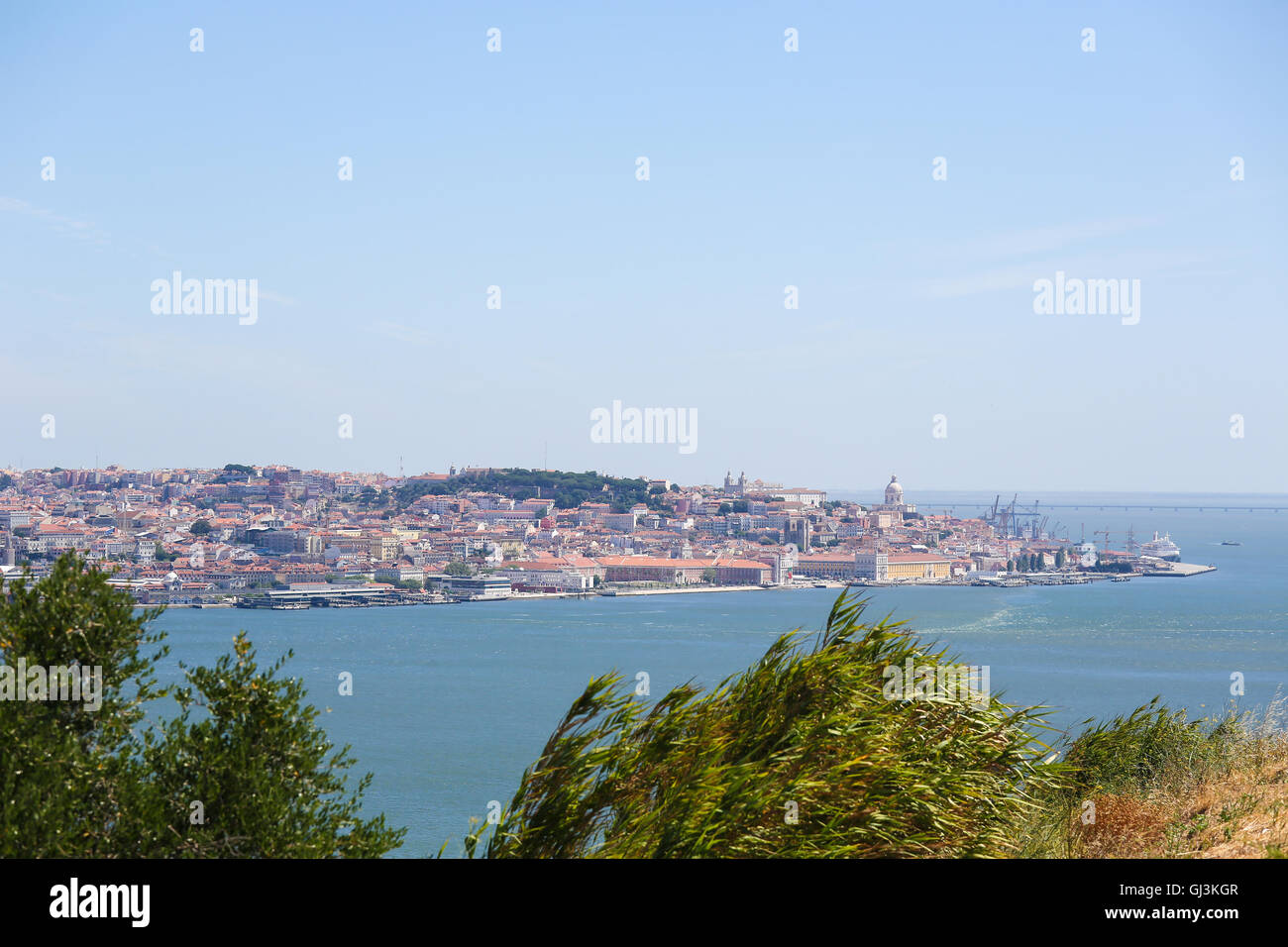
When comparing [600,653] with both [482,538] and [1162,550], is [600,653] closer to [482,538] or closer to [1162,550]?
[482,538]

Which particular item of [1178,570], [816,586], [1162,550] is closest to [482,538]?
[816,586]

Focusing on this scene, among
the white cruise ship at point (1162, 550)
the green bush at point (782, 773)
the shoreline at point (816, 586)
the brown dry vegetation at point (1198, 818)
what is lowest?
the shoreline at point (816, 586)

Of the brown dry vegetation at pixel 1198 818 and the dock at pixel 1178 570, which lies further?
the dock at pixel 1178 570

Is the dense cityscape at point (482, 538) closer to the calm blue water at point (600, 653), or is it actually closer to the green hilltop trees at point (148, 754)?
the calm blue water at point (600, 653)

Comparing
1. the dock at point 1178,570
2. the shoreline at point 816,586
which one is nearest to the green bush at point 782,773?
the shoreline at point 816,586

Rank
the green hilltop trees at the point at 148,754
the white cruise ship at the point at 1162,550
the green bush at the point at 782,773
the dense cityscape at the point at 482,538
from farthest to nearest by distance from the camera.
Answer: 1. the white cruise ship at the point at 1162,550
2. the dense cityscape at the point at 482,538
3. the green bush at the point at 782,773
4. the green hilltop trees at the point at 148,754
